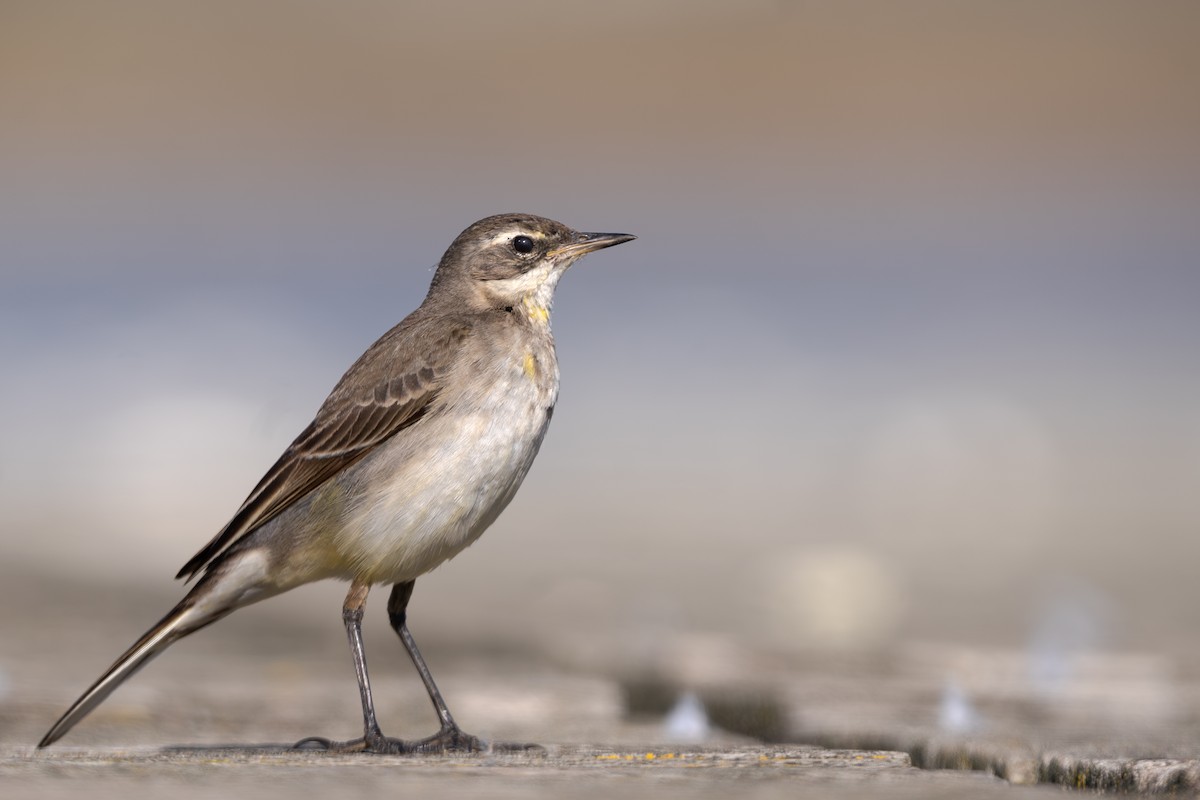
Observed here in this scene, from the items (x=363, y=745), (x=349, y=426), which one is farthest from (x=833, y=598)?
(x=363, y=745)

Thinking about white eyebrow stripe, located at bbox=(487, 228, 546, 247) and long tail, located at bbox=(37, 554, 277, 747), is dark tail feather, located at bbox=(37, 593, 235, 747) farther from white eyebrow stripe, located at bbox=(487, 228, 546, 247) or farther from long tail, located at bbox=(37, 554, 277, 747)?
white eyebrow stripe, located at bbox=(487, 228, 546, 247)

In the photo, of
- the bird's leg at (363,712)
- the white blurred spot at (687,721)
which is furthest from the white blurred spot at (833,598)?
the bird's leg at (363,712)

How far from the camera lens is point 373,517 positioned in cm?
561

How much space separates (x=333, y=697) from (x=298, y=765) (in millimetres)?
2548

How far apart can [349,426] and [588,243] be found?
4.90ft

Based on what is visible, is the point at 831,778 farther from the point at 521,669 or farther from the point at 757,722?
the point at 521,669

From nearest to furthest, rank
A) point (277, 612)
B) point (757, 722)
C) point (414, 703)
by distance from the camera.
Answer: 1. point (757, 722)
2. point (414, 703)
3. point (277, 612)

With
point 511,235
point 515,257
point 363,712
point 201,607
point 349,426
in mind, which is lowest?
point 363,712

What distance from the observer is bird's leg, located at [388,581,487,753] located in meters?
5.13

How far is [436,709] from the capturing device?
554 centimetres

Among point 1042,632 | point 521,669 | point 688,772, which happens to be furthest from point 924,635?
point 688,772

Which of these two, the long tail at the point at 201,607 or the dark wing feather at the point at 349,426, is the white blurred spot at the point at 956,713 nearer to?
the dark wing feather at the point at 349,426

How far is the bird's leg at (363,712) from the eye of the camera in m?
5.03

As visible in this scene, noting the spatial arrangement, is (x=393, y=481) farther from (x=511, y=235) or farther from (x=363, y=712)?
(x=511, y=235)
